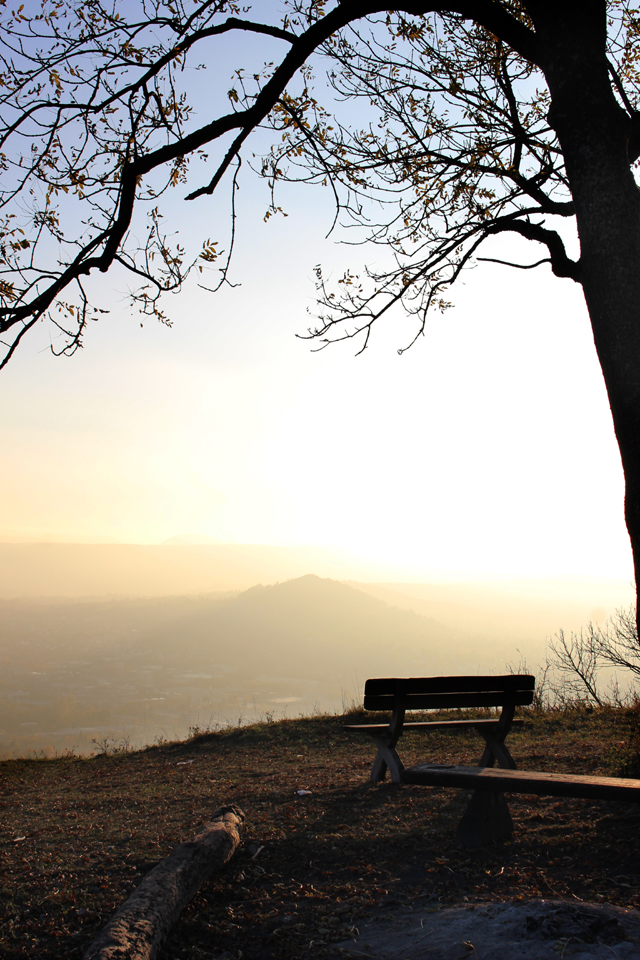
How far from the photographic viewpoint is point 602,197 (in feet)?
13.5

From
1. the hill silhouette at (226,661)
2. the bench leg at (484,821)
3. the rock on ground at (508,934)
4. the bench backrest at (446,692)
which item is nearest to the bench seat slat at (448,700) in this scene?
the bench backrest at (446,692)

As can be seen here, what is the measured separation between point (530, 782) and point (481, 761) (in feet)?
6.49

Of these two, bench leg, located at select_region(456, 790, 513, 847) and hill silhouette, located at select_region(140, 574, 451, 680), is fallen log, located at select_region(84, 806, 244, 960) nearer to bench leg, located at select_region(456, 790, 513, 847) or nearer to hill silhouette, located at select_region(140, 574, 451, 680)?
bench leg, located at select_region(456, 790, 513, 847)

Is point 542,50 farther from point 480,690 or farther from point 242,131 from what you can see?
point 480,690

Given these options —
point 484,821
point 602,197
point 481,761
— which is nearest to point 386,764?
point 481,761

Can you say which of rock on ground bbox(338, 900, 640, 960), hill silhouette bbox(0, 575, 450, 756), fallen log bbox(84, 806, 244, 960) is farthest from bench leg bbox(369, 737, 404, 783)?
hill silhouette bbox(0, 575, 450, 756)

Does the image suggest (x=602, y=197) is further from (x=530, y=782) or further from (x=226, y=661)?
(x=226, y=661)

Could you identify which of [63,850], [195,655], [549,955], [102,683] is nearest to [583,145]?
[549,955]

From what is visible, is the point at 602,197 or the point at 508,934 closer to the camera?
the point at 508,934

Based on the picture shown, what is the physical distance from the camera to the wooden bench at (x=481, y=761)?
341 cm

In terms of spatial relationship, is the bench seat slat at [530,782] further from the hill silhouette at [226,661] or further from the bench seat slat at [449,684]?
the hill silhouette at [226,661]

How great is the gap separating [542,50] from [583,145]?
0.94 metres

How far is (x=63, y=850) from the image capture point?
4148mm

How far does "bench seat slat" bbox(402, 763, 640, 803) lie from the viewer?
324cm
